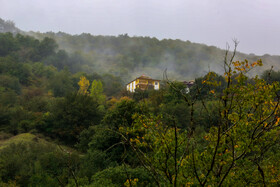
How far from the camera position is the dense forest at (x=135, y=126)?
416cm

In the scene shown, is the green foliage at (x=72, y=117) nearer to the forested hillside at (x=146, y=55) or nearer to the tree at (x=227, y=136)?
the tree at (x=227, y=136)

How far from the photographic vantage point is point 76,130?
2773cm

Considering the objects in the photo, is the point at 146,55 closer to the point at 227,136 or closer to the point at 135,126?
the point at 135,126

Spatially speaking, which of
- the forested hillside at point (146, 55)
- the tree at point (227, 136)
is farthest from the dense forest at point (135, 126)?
the forested hillside at point (146, 55)

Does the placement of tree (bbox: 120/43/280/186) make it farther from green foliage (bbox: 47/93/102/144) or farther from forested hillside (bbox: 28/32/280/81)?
forested hillside (bbox: 28/32/280/81)

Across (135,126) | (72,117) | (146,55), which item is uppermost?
(146,55)

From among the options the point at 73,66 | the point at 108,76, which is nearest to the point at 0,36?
the point at 73,66

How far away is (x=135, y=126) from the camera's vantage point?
4.80 m

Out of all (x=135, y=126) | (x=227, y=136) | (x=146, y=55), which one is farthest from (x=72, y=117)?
(x=146, y=55)

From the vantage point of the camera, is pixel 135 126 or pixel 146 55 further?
pixel 146 55

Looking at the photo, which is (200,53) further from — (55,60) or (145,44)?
(55,60)

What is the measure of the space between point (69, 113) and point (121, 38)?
321 ft

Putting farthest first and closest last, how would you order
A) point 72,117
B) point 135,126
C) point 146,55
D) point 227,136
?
point 146,55 < point 72,117 < point 135,126 < point 227,136

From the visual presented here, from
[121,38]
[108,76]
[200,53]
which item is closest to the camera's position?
[108,76]
